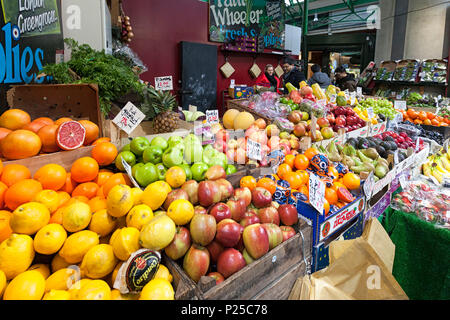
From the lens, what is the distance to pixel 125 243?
102 cm

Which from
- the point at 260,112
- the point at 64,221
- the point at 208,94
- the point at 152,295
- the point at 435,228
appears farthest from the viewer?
the point at 208,94

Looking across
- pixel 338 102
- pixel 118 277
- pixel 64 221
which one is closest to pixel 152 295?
pixel 118 277

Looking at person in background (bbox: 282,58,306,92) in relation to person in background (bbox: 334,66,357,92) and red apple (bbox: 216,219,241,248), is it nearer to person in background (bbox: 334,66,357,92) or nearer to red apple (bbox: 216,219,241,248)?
person in background (bbox: 334,66,357,92)

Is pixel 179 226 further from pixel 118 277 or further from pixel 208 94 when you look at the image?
pixel 208 94

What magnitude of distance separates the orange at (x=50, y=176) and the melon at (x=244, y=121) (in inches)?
67.0

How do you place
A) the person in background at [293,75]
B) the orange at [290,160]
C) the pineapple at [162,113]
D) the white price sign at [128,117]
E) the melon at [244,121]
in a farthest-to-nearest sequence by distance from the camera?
the person in background at [293,75] → the melon at [244,121] → the pineapple at [162,113] → the orange at [290,160] → the white price sign at [128,117]

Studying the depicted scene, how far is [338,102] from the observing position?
372cm

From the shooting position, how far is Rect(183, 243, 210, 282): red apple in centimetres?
110

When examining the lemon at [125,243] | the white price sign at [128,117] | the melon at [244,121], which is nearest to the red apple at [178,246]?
the lemon at [125,243]

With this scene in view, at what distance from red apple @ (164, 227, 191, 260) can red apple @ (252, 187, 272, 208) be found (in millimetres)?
515

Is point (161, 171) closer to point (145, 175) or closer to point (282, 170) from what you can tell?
point (145, 175)

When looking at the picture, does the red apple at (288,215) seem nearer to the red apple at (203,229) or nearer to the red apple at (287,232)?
the red apple at (287,232)

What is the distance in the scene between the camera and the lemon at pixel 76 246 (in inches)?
41.0
